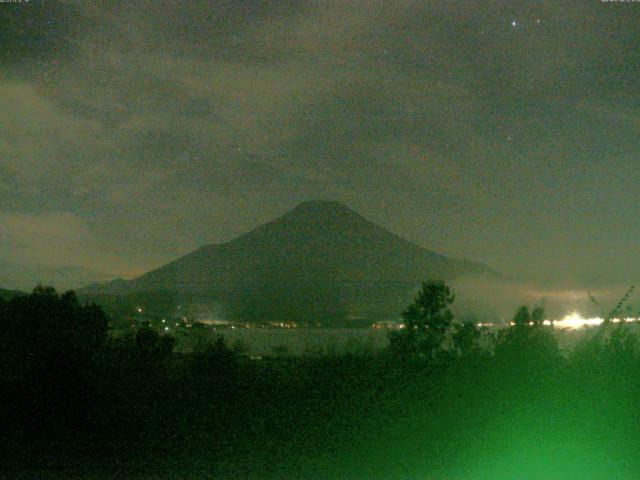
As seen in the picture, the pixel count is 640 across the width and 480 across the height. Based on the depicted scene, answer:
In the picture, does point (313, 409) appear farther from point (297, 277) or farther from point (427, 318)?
point (297, 277)

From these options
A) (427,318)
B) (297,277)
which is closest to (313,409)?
(427,318)

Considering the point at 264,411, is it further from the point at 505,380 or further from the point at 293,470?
the point at 505,380

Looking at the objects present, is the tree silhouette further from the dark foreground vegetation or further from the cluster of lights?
the dark foreground vegetation

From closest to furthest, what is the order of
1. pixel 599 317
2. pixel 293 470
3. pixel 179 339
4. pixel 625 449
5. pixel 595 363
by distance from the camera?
pixel 293 470 → pixel 625 449 → pixel 595 363 → pixel 599 317 → pixel 179 339

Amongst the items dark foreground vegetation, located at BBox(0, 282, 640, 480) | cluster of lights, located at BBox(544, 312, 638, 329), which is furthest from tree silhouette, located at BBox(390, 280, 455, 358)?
dark foreground vegetation, located at BBox(0, 282, 640, 480)

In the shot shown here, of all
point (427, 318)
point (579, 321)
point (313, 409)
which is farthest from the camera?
point (427, 318)

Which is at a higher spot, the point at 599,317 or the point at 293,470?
the point at 599,317

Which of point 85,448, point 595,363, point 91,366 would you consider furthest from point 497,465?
point 91,366

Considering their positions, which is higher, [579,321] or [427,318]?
[427,318]
